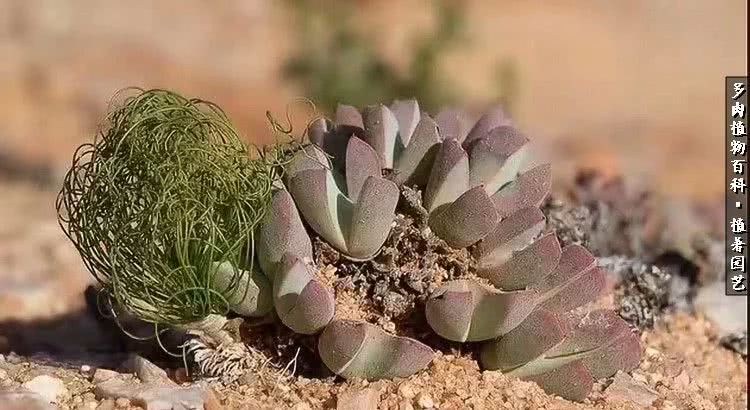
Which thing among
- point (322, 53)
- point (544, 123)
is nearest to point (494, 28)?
point (544, 123)

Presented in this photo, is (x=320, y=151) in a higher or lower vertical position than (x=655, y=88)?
higher

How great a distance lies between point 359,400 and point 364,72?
6.42 meters

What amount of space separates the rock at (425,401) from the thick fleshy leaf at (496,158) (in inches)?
22.5

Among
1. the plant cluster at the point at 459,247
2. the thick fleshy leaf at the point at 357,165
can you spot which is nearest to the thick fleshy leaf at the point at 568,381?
the plant cluster at the point at 459,247

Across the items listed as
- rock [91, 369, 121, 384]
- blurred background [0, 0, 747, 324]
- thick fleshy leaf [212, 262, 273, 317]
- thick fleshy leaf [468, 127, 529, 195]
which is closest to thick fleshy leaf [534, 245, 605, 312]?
thick fleshy leaf [468, 127, 529, 195]

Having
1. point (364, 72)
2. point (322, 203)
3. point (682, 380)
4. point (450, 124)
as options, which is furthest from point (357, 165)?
point (364, 72)

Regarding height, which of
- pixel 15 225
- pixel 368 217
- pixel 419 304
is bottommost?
pixel 15 225

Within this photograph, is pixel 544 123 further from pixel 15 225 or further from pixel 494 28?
pixel 15 225

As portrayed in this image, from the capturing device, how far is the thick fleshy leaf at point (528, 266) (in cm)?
247

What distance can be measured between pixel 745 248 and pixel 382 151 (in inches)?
67.5

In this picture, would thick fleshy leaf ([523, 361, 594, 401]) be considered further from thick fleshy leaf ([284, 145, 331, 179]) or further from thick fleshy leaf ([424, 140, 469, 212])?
thick fleshy leaf ([284, 145, 331, 179])

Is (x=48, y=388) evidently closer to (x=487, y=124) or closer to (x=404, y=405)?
(x=404, y=405)

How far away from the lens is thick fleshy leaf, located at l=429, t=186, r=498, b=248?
2451 mm

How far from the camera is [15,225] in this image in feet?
18.4
